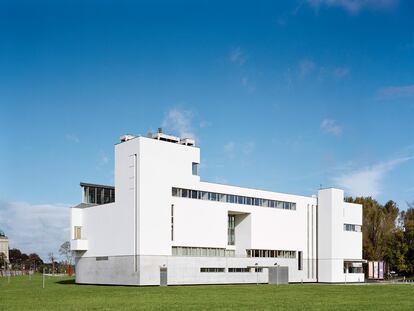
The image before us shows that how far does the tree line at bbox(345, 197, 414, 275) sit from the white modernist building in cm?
1879

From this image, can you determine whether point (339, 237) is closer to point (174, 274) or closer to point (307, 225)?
point (307, 225)

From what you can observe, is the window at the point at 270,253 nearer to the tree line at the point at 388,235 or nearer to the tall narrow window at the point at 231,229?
the tall narrow window at the point at 231,229

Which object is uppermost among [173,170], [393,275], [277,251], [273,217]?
[173,170]

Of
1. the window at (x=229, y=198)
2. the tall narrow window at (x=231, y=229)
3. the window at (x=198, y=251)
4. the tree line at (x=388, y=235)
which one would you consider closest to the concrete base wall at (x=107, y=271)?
the window at (x=198, y=251)

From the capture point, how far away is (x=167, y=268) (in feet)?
239

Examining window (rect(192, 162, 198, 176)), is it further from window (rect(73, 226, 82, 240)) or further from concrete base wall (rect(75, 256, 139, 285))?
window (rect(73, 226, 82, 240))

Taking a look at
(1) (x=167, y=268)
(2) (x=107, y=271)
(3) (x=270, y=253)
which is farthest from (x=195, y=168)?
(3) (x=270, y=253)

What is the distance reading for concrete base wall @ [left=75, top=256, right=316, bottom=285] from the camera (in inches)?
2815

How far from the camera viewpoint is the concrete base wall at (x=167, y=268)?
235 feet

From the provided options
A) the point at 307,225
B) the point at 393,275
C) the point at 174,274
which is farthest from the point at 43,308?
the point at 393,275

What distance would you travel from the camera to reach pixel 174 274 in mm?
73312

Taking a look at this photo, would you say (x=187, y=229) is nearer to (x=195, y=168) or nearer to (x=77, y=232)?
(x=195, y=168)

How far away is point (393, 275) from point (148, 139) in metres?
72.2

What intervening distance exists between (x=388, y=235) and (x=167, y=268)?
5920 cm
